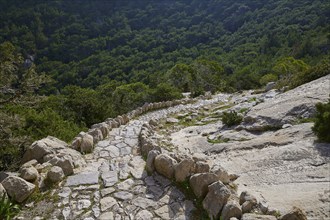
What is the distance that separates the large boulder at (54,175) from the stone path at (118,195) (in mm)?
220

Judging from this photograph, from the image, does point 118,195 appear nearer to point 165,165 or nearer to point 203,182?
point 165,165

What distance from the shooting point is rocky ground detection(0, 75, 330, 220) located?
16.8ft

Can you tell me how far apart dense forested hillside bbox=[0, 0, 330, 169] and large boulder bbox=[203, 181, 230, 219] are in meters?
22.4

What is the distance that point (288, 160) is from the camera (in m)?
6.23

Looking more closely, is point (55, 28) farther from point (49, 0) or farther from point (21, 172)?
point (21, 172)

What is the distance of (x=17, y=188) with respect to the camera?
18.1 ft

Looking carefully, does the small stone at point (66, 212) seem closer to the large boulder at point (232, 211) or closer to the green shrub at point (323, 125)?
the large boulder at point (232, 211)

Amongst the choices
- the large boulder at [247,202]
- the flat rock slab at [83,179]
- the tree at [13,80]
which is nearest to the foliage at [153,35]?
the tree at [13,80]

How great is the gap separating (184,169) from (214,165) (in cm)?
72

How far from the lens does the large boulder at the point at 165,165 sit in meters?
6.38

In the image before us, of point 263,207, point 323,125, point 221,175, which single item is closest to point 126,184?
point 221,175

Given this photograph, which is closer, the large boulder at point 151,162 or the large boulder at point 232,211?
the large boulder at point 232,211

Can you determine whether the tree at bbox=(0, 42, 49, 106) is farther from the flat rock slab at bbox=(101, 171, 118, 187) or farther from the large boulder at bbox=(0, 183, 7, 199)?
the large boulder at bbox=(0, 183, 7, 199)

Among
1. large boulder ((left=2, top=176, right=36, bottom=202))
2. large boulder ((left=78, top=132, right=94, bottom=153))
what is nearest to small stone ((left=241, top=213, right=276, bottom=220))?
large boulder ((left=2, top=176, right=36, bottom=202))
